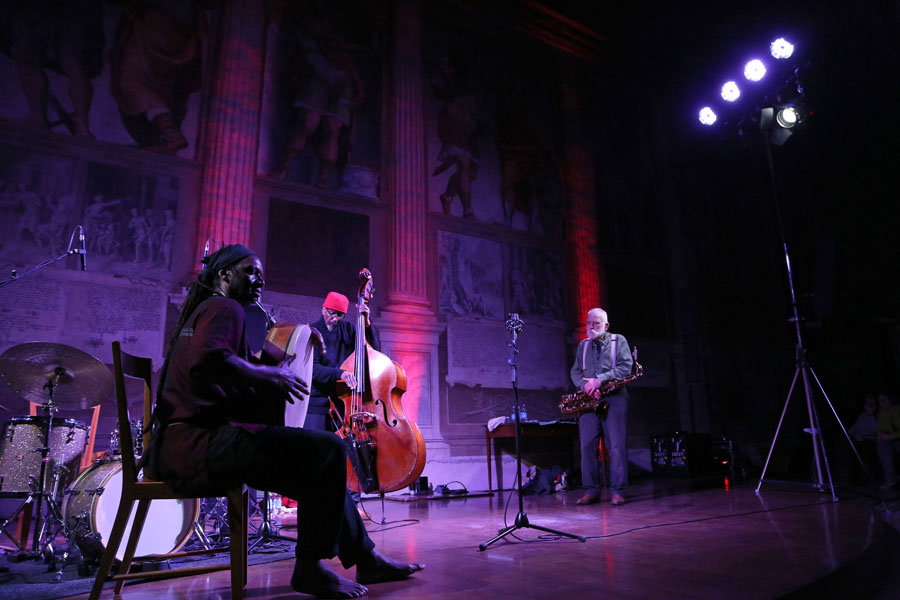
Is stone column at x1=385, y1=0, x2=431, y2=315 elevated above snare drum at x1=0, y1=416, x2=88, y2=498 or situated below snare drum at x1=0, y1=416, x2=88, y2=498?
above

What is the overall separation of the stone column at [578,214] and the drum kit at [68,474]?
6647 millimetres

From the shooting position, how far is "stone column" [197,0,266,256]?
21.8ft

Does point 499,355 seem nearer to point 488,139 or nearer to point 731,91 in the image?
point 488,139

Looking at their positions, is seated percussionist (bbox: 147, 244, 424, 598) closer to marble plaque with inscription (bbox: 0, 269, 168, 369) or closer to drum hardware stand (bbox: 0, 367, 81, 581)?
drum hardware stand (bbox: 0, 367, 81, 581)

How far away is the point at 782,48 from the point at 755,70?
0.42 meters

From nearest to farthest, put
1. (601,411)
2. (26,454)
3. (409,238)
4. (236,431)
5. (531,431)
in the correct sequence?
1. (236,431)
2. (26,454)
3. (601,411)
4. (531,431)
5. (409,238)

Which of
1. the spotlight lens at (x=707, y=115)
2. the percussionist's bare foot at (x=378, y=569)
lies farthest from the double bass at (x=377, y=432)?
the spotlight lens at (x=707, y=115)

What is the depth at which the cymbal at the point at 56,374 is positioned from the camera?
3.37m

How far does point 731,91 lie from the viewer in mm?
7848

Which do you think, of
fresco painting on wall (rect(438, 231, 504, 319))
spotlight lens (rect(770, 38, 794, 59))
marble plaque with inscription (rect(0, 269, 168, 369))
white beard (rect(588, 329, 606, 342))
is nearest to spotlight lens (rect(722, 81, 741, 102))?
spotlight lens (rect(770, 38, 794, 59))

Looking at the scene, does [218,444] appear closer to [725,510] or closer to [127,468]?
[127,468]

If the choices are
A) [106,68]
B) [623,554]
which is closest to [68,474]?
[623,554]

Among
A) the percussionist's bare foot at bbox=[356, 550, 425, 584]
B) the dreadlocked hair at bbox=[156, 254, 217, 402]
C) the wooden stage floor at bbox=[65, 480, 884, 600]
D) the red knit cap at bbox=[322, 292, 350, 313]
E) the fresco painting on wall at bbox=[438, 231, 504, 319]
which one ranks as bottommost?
the wooden stage floor at bbox=[65, 480, 884, 600]

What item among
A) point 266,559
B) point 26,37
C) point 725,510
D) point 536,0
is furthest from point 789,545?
point 536,0
